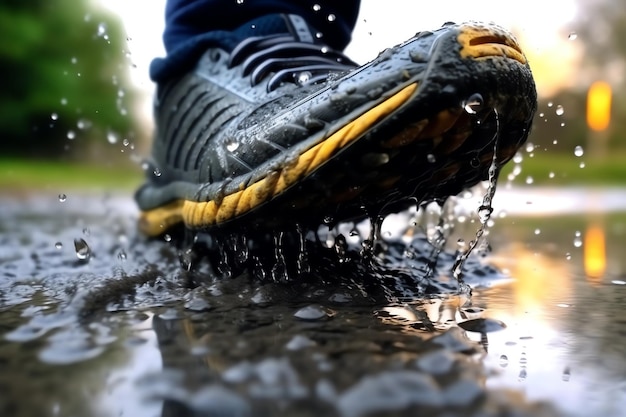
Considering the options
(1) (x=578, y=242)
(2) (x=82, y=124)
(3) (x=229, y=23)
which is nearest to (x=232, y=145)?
(3) (x=229, y=23)

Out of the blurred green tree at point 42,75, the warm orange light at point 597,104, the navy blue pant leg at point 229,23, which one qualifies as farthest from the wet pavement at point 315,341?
the blurred green tree at point 42,75

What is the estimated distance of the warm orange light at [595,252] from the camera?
0.92 m

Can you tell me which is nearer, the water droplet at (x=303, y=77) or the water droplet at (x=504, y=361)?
the water droplet at (x=504, y=361)

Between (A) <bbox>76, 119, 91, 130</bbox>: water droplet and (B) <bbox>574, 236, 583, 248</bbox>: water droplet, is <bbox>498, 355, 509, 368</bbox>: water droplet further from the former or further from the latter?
(A) <bbox>76, 119, 91, 130</bbox>: water droplet

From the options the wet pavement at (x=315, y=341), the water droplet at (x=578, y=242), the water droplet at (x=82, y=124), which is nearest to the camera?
the wet pavement at (x=315, y=341)

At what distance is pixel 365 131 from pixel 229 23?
1.80 feet

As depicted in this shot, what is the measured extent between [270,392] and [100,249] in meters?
0.77

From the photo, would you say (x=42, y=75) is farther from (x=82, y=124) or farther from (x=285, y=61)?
(x=285, y=61)

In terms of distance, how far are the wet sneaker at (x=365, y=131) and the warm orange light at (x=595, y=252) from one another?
323mm

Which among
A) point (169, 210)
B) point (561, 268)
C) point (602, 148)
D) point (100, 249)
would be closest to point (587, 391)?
point (561, 268)

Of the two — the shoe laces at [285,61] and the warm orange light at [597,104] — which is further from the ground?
the warm orange light at [597,104]

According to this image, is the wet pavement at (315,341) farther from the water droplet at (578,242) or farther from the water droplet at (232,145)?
the water droplet at (578,242)

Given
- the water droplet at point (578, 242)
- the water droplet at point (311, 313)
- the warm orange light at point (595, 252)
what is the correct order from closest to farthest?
the water droplet at point (311, 313) → the warm orange light at point (595, 252) → the water droplet at point (578, 242)

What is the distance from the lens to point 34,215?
2037mm
